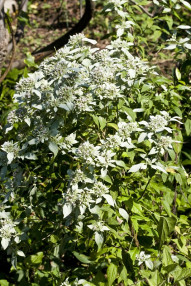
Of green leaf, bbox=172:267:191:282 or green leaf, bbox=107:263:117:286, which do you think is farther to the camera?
green leaf, bbox=107:263:117:286

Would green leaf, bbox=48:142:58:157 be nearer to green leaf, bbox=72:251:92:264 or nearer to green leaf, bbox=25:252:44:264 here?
green leaf, bbox=72:251:92:264

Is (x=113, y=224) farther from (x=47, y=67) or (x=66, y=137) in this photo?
(x=47, y=67)

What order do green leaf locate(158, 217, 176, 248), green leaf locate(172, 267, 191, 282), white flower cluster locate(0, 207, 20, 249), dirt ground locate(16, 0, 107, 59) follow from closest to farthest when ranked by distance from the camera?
Answer: green leaf locate(172, 267, 191, 282) → green leaf locate(158, 217, 176, 248) → white flower cluster locate(0, 207, 20, 249) → dirt ground locate(16, 0, 107, 59)

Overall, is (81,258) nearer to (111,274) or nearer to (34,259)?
(111,274)

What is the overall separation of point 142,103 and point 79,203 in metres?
0.77

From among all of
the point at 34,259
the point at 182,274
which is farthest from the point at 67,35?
the point at 182,274

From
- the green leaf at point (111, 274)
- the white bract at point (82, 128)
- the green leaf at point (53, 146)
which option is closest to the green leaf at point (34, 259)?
the white bract at point (82, 128)

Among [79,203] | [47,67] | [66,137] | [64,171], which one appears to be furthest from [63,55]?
[79,203]

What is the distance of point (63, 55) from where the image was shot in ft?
6.81

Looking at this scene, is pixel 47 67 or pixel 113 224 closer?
pixel 113 224

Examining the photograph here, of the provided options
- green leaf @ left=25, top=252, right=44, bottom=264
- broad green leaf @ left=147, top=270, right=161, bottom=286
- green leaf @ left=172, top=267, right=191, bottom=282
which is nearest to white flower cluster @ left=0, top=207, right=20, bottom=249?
green leaf @ left=25, top=252, right=44, bottom=264

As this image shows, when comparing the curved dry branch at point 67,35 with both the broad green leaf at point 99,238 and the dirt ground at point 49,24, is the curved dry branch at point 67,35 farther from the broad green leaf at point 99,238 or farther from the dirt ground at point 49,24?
the broad green leaf at point 99,238

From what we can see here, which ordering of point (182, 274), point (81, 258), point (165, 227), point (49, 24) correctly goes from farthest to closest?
point (49, 24)
point (81, 258)
point (165, 227)
point (182, 274)

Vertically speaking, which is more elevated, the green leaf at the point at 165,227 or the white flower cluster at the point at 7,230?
the green leaf at the point at 165,227
